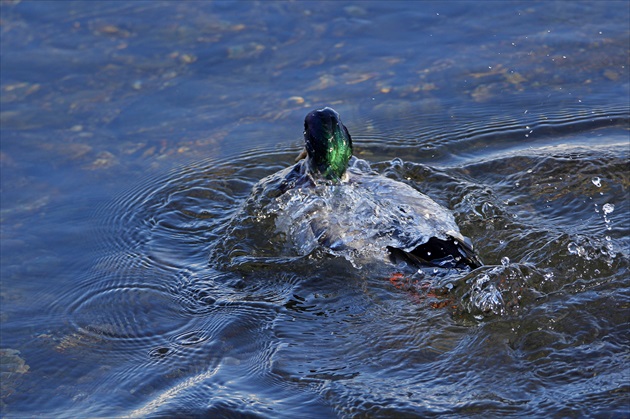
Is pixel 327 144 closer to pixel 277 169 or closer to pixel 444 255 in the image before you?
pixel 277 169

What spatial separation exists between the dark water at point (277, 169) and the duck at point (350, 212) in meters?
0.16

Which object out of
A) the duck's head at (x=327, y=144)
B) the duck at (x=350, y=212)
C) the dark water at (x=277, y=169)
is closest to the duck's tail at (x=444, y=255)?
the duck at (x=350, y=212)

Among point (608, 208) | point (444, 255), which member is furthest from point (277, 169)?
point (608, 208)

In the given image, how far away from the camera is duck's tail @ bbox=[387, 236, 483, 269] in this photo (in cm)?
576

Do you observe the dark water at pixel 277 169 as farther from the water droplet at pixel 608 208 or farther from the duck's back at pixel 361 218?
the duck's back at pixel 361 218

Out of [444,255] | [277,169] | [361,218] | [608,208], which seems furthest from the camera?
[277,169]

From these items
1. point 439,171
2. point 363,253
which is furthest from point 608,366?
point 439,171

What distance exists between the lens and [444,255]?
19.1 feet

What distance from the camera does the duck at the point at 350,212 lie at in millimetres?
5953

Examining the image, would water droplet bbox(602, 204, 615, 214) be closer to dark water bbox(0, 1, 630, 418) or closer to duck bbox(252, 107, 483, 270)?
dark water bbox(0, 1, 630, 418)

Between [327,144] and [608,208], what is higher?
[327,144]

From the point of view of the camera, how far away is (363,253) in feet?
20.0

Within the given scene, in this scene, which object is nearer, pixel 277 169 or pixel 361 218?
pixel 361 218

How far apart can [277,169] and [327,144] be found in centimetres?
103
